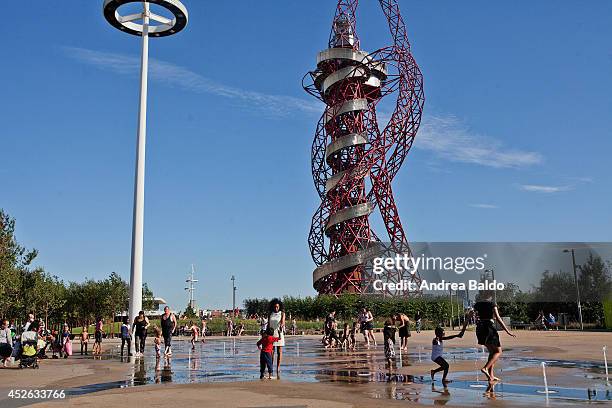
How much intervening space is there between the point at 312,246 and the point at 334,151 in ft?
35.4

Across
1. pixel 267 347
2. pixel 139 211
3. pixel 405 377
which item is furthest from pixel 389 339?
pixel 139 211

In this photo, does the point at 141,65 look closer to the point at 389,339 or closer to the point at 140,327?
the point at 140,327

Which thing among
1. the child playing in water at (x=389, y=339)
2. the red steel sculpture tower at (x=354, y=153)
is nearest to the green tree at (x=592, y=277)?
the red steel sculpture tower at (x=354, y=153)

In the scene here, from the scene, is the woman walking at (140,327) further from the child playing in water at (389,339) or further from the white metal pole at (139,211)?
the child playing in water at (389,339)

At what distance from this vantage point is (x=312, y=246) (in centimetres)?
6638

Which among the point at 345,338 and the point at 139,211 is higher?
the point at 139,211

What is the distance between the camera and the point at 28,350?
686 inches

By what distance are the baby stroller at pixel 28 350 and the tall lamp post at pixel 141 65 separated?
4945 millimetres

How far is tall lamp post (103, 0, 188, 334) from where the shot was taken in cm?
2291

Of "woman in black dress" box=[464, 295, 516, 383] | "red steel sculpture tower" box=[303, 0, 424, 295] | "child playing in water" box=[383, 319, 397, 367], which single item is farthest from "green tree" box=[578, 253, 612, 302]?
"woman in black dress" box=[464, 295, 516, 383]

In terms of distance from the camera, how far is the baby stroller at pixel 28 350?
57.2 feet

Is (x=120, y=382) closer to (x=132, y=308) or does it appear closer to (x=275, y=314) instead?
(x=275, y=314)

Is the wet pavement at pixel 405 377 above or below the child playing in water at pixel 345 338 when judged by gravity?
below

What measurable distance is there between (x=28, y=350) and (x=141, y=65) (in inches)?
495
